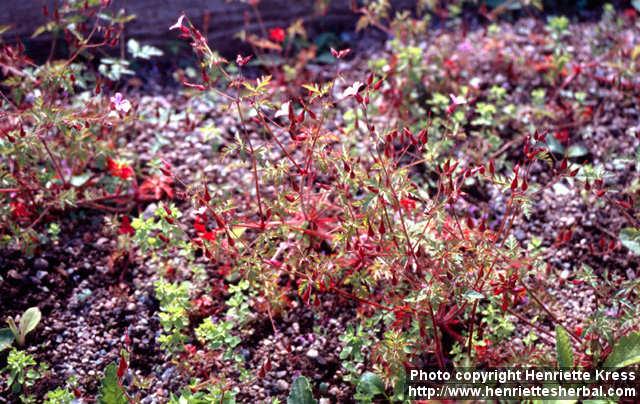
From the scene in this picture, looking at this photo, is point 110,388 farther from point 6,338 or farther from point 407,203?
point 407,203

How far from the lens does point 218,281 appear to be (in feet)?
9.34

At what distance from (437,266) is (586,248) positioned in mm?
1099

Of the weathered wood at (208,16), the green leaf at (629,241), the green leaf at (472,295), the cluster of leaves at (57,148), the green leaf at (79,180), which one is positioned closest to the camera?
the green leaf at (472,295)

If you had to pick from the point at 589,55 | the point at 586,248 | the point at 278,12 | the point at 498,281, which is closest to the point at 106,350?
the point at 498,281

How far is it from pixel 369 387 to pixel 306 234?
66cm

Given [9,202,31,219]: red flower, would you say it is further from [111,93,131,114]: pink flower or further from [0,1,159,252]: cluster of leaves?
[111,93,131,114]: pink flower

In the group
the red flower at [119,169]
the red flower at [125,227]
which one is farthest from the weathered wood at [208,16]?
the red flower at [125,227]

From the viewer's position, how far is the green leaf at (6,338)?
2.51m

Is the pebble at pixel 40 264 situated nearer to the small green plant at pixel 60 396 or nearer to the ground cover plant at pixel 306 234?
the ground cover plant at pixel 306 234

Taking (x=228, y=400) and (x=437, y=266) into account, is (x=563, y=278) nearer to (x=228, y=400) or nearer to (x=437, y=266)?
(x=437, y=266)

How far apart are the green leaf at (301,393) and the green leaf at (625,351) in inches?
39.8

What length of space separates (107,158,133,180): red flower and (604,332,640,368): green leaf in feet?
6.95

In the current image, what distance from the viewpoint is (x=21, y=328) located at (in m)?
2.58

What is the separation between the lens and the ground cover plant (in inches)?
90.6
